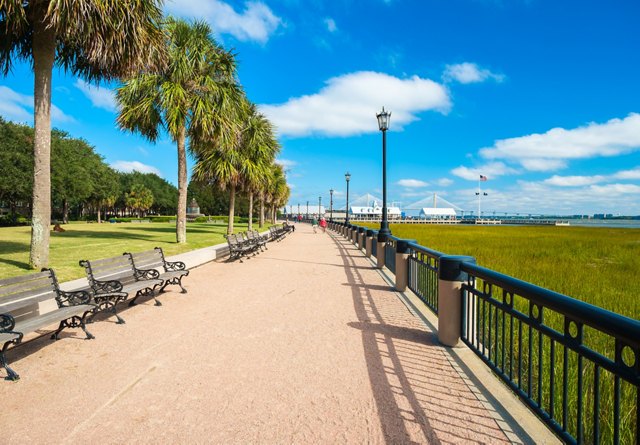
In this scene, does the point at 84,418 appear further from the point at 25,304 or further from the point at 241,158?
the point at 241,158

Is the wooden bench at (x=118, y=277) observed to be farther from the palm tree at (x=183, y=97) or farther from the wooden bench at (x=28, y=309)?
the palm tree at (x=183, y=97)

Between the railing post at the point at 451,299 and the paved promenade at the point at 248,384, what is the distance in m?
0.23

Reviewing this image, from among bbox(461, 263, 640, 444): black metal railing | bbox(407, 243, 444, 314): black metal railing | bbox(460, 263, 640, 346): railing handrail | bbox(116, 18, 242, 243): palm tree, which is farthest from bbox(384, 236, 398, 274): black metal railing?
bbox(116, 18, 242, 243): palm tree

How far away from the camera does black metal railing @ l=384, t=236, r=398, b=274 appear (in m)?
10.8

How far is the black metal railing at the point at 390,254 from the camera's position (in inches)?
426

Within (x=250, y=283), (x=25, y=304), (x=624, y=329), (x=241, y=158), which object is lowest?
(x=250, y=283)

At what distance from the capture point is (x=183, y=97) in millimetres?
16266

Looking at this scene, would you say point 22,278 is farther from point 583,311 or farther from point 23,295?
point 583,311

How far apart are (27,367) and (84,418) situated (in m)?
1.67

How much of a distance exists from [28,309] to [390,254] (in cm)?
871

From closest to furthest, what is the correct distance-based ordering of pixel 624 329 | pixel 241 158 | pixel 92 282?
pixel 624 329 < pixel 92 282 < pixel 241 158

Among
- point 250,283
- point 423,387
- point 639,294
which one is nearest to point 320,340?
point 423,387

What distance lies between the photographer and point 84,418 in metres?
3.10

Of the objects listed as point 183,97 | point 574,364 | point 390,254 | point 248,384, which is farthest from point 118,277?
point 183,97
